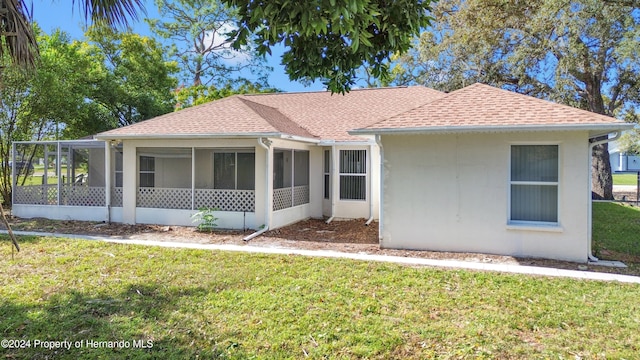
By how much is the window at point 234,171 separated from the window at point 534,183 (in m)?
7.91

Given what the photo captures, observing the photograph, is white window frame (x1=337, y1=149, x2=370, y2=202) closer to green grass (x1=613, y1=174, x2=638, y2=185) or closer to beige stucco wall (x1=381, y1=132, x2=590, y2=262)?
beige stucco wall (x1=381, y1=132, x2=590, y2=262)

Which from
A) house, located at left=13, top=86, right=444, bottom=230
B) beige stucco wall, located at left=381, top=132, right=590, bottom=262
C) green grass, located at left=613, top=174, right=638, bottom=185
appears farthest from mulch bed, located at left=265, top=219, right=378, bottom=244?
green grass, located at left=613, top=174, right=638, bottom=185

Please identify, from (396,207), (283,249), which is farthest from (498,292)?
(283,249)

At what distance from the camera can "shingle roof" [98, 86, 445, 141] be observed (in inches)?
455

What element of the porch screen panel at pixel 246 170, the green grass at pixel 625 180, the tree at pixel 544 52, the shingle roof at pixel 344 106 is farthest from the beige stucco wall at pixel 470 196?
the green grass at pixel 625 180

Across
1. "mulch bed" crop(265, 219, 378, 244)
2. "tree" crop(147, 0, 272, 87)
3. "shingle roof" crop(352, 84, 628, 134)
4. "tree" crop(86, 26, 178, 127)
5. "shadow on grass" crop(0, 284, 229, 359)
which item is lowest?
"shadow on grass" crop(0, 284, 229, 359)

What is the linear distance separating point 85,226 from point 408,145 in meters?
10.1

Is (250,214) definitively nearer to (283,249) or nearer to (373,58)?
(283,249)

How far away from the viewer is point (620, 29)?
1720 centimetres

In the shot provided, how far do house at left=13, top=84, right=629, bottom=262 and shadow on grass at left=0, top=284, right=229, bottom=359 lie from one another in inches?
213

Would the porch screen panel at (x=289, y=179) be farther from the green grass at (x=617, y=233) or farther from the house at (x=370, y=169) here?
the green grass at (x=617, y=233)

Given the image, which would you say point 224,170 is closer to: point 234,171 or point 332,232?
point 234,171

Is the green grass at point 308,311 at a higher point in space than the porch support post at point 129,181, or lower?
lower

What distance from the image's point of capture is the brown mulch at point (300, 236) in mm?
8164
